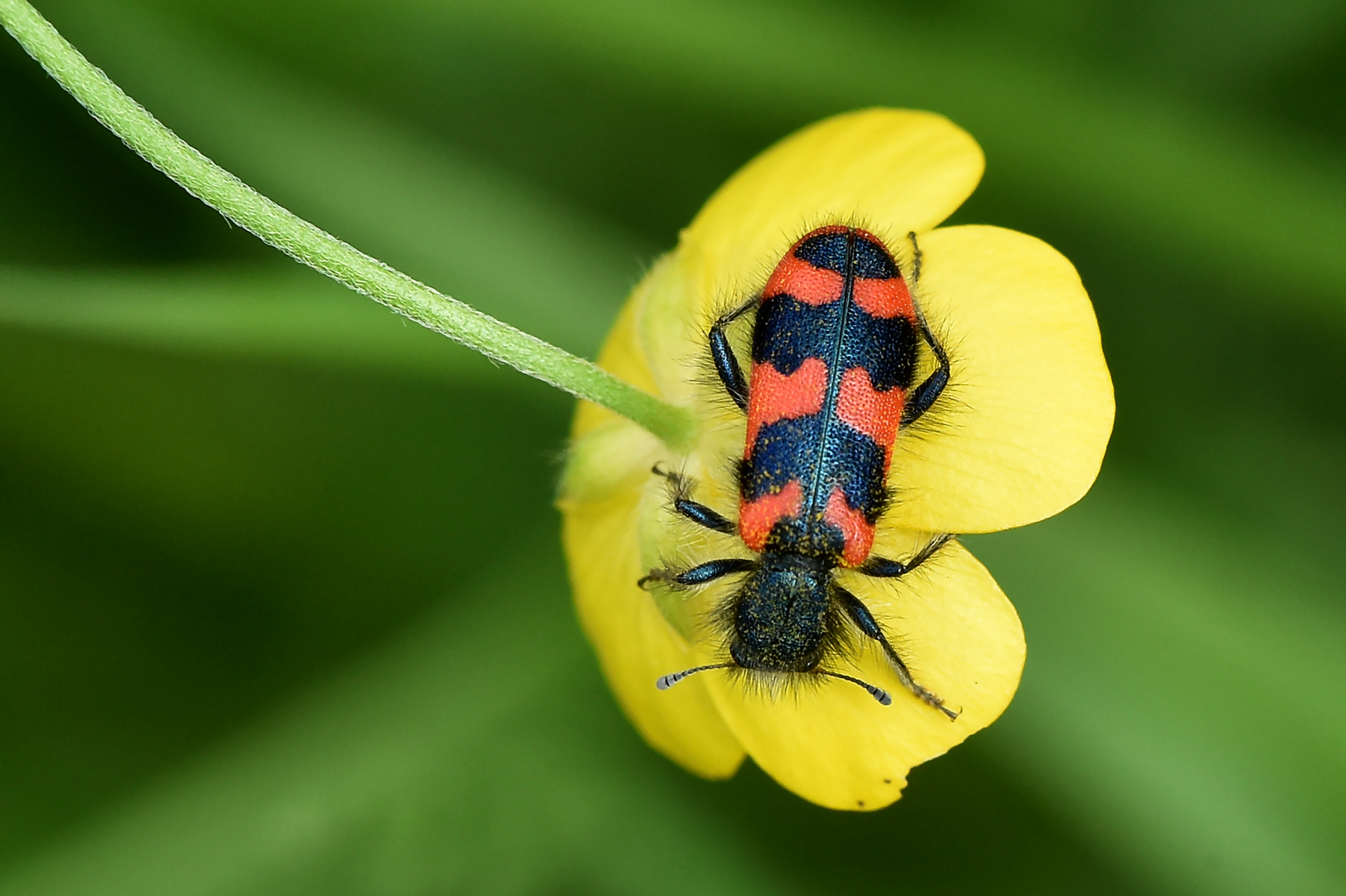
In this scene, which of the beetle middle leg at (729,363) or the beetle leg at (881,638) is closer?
the beetle leg at (881,638)

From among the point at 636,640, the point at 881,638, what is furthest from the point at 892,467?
the point at 636,640

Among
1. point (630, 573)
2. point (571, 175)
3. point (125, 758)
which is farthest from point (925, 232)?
point (125, 758)

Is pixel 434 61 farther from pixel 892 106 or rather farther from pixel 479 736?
pixel 479 736

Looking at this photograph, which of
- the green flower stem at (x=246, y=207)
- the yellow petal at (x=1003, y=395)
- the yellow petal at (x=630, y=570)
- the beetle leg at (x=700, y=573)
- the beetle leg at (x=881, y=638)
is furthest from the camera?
the yellow petal at (x=630, y=570)

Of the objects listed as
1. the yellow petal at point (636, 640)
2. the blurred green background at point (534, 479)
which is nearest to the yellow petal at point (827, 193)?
the yellow petal at point (636, 640)

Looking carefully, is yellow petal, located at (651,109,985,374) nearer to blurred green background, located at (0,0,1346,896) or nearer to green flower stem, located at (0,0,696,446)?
green flower stem, located at (0,0,696,446)

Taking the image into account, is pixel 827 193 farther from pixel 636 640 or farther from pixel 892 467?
pixel 636 640

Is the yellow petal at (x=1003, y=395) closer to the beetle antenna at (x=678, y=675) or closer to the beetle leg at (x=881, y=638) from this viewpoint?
the beetle leg at (x=881, y=638)
